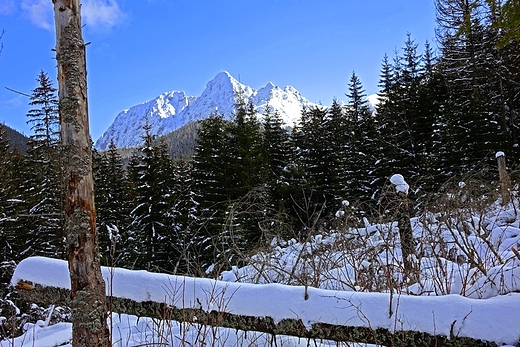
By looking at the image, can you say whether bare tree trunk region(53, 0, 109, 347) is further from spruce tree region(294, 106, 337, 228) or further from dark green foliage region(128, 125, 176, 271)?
spruce tree region(294, 106, 337, 228)

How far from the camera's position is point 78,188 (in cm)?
242

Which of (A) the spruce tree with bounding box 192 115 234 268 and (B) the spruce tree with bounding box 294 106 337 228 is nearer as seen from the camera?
(A) the spruce tree with bounding box 192 115 234 268

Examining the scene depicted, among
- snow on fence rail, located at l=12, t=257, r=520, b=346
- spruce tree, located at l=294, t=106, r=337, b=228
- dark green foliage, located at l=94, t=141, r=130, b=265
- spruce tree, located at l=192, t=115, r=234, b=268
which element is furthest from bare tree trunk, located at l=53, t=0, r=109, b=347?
spruce tree, located at l=294, t=106, r=337, b=228

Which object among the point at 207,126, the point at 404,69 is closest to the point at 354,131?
the point at 404,69

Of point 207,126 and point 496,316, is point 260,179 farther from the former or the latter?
point 496,316

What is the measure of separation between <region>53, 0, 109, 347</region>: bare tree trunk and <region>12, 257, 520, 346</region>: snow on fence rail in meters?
0.22

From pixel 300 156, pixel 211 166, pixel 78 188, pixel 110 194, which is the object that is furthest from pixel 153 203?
pixel 78 188

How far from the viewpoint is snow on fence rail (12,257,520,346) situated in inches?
78.0

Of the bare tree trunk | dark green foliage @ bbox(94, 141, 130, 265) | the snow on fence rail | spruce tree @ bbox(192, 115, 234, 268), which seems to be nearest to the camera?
the snow on fence rail

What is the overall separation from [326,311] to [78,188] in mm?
1855

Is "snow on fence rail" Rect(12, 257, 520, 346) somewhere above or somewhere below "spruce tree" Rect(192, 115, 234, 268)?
below

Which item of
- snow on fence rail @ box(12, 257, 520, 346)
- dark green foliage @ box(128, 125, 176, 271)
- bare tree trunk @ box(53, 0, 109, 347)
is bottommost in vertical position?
snow on fence rail @ box(12, 257, 520, 346)

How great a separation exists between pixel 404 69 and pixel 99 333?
2899 cm

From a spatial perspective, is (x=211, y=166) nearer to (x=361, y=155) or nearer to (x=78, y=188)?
(x=361, y=155)
